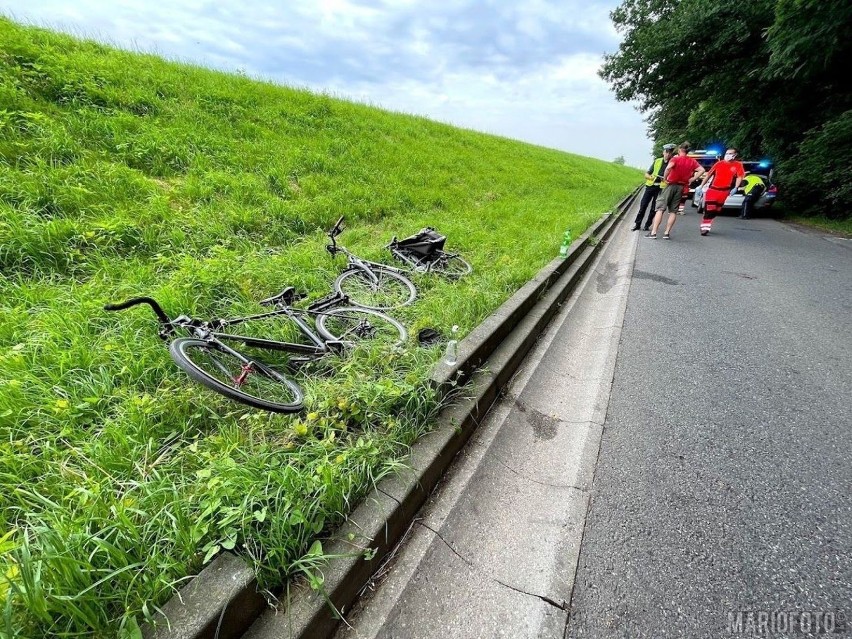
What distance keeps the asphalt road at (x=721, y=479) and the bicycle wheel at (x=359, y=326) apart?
1.78 m

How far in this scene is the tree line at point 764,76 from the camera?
29.0ft

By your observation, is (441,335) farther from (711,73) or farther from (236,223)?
(711,73)

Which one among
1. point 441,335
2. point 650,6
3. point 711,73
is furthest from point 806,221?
point 441,335

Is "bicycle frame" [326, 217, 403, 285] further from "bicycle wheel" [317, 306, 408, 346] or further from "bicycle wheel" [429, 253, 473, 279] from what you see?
"bicycle wheel" [317, 306, 408, 346]

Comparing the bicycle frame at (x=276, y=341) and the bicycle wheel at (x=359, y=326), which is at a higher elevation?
the bicycle frame at (x=276, y=341)

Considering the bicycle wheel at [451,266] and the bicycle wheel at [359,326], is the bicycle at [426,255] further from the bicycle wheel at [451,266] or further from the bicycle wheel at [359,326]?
the bicycle wheel at [359,326]

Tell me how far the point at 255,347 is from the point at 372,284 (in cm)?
167

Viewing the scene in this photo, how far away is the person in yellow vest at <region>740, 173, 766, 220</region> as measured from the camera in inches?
434

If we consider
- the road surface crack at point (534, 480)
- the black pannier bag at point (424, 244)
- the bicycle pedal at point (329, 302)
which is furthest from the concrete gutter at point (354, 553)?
the black pannier bag at point (424, 244)

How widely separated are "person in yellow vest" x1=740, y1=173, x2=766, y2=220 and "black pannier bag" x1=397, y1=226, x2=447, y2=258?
12426mm

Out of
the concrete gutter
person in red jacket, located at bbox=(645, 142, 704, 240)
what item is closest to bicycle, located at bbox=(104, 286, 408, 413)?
the concrete gutter

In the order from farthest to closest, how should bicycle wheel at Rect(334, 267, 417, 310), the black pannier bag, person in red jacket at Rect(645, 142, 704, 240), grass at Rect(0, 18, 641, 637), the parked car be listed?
the parked car → person in red jacket at Rect(645, 142, 704, 240) → the black pannier bag → bicycle wheel at Rect(334, 267, 417, 310) → grass at Rect(0, 18, 641, 637)

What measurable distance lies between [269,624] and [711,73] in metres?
19.5

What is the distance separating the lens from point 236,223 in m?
4.55
